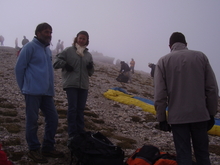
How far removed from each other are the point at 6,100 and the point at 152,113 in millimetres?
7166

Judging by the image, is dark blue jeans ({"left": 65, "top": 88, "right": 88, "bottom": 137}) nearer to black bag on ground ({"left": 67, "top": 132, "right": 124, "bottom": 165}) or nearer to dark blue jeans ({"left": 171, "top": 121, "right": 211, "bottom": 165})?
black bag on ground ({"left": 67, "top": 132, "right": 124, "bottom": 165})

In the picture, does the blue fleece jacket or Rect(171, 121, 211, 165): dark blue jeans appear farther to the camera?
the blue fleece jacket

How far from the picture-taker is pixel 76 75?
586 cm

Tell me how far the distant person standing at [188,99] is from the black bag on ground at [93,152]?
4.06ft

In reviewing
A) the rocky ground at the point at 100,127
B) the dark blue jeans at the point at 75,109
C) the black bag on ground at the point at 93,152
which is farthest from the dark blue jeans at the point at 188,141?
the dark blue jeans at the point at 75,109

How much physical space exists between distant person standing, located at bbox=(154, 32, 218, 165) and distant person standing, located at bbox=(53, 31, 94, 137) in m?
2.59

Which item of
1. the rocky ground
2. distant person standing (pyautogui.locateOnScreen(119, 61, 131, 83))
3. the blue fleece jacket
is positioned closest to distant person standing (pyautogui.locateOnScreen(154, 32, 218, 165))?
the rocky ground

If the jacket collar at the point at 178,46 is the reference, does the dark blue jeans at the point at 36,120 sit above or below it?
below

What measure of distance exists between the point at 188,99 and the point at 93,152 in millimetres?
2100

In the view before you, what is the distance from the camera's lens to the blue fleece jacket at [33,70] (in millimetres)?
4695

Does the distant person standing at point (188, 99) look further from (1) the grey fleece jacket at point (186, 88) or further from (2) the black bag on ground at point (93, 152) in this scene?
(2) the black bag on ground at point (93, 152)

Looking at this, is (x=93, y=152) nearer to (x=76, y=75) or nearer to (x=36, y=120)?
(x=36, y=120)

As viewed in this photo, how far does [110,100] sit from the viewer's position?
44.7 feet

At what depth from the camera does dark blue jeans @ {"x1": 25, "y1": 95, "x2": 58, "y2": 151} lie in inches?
186
